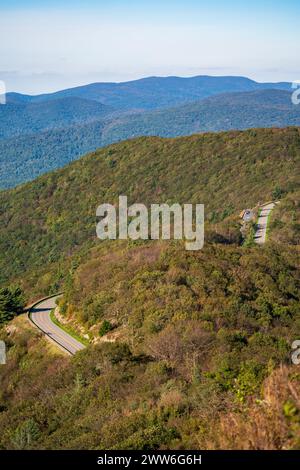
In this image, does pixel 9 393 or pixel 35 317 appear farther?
pixel 35 317

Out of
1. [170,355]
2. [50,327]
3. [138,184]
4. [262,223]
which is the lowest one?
[138,184]

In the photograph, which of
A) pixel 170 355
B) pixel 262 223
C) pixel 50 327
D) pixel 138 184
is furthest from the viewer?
pixel 138 184

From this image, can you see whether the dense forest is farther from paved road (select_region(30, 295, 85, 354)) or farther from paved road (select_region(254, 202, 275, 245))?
paved road (select_region(254, 202, 275, 245))

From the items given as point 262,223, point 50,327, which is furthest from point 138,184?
point 50,327

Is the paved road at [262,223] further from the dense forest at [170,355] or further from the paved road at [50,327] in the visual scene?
the paved road at [50,327]

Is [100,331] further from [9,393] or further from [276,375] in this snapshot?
[276,375]

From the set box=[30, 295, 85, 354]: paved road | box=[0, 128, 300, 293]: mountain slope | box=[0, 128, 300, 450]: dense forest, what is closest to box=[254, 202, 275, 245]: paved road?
box=[0, 128, 300, 450]: dense forest

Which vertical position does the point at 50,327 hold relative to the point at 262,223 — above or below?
below

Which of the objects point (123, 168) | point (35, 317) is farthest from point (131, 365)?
point (123, 168)

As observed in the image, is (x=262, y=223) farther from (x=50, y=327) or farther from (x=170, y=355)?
(x=170, y=355)
